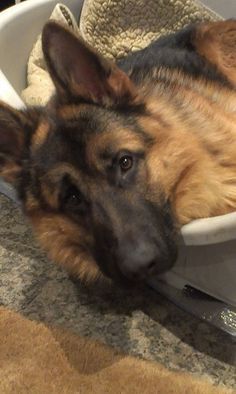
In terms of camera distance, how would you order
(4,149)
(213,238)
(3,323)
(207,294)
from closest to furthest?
(213,238) → (4,149) → (207,294) → (3,323)

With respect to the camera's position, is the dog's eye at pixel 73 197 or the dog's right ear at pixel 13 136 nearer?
the dog's eye at pixel 73 197

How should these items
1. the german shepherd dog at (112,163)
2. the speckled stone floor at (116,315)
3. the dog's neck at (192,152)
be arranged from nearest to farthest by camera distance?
the german shepherd dog at (112,163) < the dog's neck at (192,152) < the speckled stone floor at (116,315)

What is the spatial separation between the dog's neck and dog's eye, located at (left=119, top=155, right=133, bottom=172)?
77mm

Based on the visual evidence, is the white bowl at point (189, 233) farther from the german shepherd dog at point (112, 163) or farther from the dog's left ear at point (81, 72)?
the dog's left ear at point (81, 72)

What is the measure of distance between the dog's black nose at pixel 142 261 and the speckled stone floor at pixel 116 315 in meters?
0.63

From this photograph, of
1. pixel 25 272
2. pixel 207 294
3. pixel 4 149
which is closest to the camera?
pixel 4 149

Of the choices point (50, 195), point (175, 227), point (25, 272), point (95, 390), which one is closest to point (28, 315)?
point (25, 272)

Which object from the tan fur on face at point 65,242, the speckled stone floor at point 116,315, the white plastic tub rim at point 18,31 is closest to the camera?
the tan fur on face at point 65,242

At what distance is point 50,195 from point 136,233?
1.19ft

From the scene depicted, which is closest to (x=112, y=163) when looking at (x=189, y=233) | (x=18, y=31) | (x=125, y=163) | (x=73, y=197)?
(x=125, y=163)

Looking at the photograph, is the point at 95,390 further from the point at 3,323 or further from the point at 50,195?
the point at 50,195

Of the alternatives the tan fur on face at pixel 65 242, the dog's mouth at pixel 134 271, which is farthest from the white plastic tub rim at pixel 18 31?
the dog's mouth at pixel 134 271

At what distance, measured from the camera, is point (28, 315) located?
210 centimetres

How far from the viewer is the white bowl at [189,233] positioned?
4.60ft
